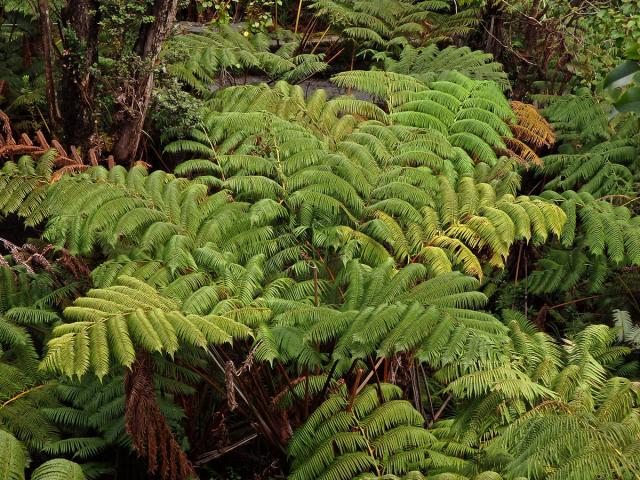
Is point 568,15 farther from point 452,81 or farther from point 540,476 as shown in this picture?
point 540,476

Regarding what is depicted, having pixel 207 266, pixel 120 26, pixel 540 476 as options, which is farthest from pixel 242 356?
pixel 120 26

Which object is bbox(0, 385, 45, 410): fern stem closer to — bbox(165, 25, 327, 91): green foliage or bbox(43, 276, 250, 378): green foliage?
bbox(43, 276, 250, 378): green foliage

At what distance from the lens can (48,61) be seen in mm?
5223

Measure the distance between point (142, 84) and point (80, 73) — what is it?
0.42m

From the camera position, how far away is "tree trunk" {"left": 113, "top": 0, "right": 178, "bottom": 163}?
520 cm

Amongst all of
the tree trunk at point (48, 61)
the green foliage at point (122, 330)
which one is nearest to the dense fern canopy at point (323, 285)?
the green foliage at point (122, 330)

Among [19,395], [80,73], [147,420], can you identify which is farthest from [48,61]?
[147,420]

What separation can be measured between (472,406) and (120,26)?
3427 millimetres

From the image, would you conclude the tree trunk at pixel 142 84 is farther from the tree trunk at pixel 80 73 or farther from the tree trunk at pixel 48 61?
the tree trunk at pixel 48 61

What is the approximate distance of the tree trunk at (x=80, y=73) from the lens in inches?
203

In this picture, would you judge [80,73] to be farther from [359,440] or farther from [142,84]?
[359,440]

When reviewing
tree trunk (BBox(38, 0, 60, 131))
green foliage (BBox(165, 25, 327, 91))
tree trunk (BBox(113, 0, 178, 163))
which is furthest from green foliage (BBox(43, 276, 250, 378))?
green foliage (BBox(165, 25, 327, 91))

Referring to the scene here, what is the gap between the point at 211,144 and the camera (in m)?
5.16

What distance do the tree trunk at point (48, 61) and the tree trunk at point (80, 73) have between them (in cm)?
7
